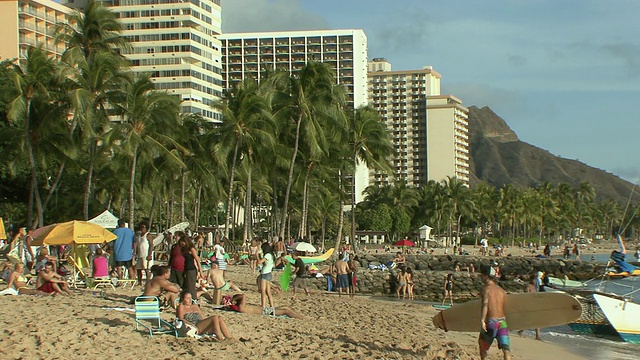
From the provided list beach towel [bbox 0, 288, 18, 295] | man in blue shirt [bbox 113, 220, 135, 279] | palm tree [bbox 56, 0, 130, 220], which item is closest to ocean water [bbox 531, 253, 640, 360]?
man in blue shirt [bbox 113, 220, 135, 279]

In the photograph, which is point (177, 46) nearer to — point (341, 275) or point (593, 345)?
point (341, 275)

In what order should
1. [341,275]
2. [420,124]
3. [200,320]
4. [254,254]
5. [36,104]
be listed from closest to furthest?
[200,320] < [341,275] < [254,254] < [36,104] < [420,124]

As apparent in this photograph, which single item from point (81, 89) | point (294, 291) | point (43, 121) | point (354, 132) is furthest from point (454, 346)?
point (354, 132)

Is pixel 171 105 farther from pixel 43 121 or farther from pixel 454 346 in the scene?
pixel 454 346

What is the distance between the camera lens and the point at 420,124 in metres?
154

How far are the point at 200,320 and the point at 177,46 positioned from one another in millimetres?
80313

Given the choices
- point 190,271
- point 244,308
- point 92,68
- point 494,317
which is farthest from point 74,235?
point 92,68

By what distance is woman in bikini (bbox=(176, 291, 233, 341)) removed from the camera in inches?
457

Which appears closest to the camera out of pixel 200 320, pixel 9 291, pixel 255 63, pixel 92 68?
pixel 200 320

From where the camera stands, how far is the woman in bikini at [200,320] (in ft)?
38.1

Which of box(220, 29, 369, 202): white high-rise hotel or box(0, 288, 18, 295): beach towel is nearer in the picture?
box(0, 288, 18, 295): beach towel

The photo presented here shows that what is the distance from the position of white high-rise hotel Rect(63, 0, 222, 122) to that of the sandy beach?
7268 cm

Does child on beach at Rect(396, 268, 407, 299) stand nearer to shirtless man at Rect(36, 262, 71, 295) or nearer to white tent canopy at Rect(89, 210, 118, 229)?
white tent canopy at Rect(89, 210, 118, 229)

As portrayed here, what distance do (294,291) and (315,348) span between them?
10.3m
